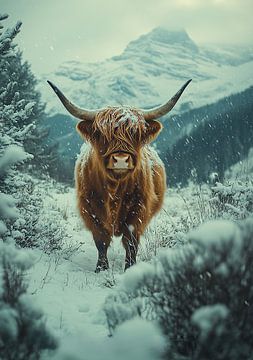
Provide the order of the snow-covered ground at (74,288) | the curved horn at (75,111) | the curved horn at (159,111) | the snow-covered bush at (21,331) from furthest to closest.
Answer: the curved horn at (159,111), the curved horn at (75,111), the snow-covered ground at (74,288), the snow-covered bush at (21,331)

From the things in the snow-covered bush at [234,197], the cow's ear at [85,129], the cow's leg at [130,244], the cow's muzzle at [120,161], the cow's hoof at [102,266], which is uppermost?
the cow's ear at [85,129]

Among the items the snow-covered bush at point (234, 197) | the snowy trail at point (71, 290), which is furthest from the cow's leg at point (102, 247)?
the snow-covered bush at point (234, 197)

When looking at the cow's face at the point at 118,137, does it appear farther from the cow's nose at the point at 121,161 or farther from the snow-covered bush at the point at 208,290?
the snow-covered bush at the point at 208,290

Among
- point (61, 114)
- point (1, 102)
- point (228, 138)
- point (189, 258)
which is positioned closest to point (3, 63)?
point (1, 102)

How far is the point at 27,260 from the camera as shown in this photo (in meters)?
2.04

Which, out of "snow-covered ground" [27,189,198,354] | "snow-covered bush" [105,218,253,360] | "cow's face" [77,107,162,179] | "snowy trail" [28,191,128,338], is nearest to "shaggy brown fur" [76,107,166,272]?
"cow's face" [77,107,162,179]

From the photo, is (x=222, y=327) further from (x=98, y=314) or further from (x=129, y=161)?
(x=129, y=161)

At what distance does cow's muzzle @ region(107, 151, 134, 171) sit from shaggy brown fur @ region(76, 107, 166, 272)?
0.04 meters

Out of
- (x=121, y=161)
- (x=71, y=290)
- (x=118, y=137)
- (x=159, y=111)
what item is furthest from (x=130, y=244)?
(x=159, y=111)

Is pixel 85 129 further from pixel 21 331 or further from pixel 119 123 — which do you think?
pixel 21 331

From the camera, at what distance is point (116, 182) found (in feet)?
14.4

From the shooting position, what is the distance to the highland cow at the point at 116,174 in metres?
4.23

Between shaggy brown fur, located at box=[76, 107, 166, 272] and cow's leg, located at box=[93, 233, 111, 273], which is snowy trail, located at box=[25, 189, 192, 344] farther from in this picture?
shaggy brown fur, located at box=[76, 107, 166, 272]

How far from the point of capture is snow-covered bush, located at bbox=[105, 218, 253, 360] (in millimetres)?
1614
